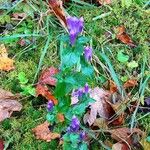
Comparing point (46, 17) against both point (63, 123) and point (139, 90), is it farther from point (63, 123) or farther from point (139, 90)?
point (63, 123)

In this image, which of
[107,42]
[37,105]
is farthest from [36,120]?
[107,42]

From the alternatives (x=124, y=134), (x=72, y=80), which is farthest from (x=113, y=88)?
(x=72, y=80)

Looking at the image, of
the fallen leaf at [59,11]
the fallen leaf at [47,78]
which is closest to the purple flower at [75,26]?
the fallen leaf at [47,78]

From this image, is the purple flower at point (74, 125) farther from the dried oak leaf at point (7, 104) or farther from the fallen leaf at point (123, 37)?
the fallen leaf at point (123, 37)

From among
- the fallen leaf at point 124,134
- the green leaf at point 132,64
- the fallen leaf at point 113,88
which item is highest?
the green leaf at point 132,64

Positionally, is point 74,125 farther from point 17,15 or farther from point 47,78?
point 17,15

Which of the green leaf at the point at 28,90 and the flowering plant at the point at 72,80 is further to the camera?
the green leaf at the point at 28,90
